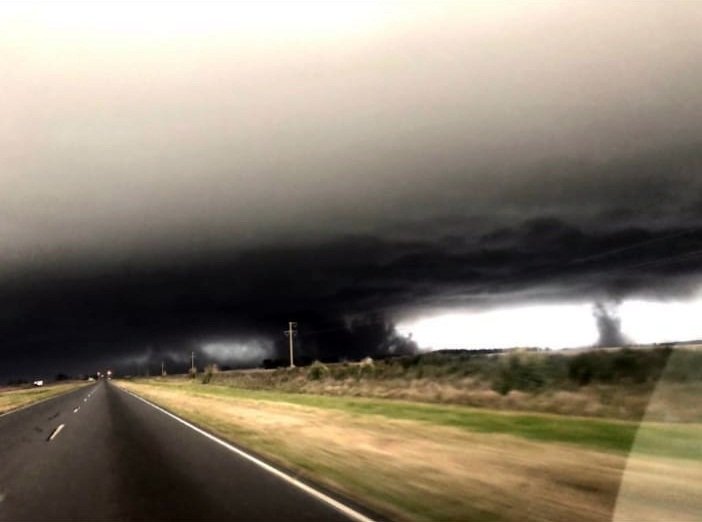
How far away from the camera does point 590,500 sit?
384 inches

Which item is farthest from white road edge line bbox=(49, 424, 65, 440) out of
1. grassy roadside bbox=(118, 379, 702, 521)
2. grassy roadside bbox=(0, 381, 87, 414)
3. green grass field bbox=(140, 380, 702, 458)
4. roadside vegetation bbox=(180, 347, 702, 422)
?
grassy roadside bbox=(0, 381, 87, 414)

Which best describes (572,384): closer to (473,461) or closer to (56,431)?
(473,461)

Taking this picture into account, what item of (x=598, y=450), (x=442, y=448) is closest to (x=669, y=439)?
(x=598, y=450)

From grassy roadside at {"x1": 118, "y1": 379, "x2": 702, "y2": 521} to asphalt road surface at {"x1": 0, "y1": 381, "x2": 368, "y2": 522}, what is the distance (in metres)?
1.15

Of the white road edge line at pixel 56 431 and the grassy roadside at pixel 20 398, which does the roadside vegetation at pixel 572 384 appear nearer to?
the white road edge line at pixel 56 431

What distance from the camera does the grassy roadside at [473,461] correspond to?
980 cm

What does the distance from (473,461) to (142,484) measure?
629cm

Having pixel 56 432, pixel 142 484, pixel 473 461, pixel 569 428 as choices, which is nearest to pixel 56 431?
pixel 56 432

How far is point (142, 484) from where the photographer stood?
12094mm

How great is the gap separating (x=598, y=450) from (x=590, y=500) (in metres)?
4.83

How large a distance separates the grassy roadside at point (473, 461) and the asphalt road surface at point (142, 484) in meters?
1.15

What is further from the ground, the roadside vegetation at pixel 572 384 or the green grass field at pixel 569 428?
the roadside vegetation at pixel 572 384

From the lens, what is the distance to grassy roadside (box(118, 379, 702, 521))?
9805mm

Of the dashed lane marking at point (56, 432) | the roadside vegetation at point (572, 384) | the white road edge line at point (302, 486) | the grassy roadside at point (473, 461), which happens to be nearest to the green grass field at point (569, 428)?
the grassy roadside at point (473, 461)
